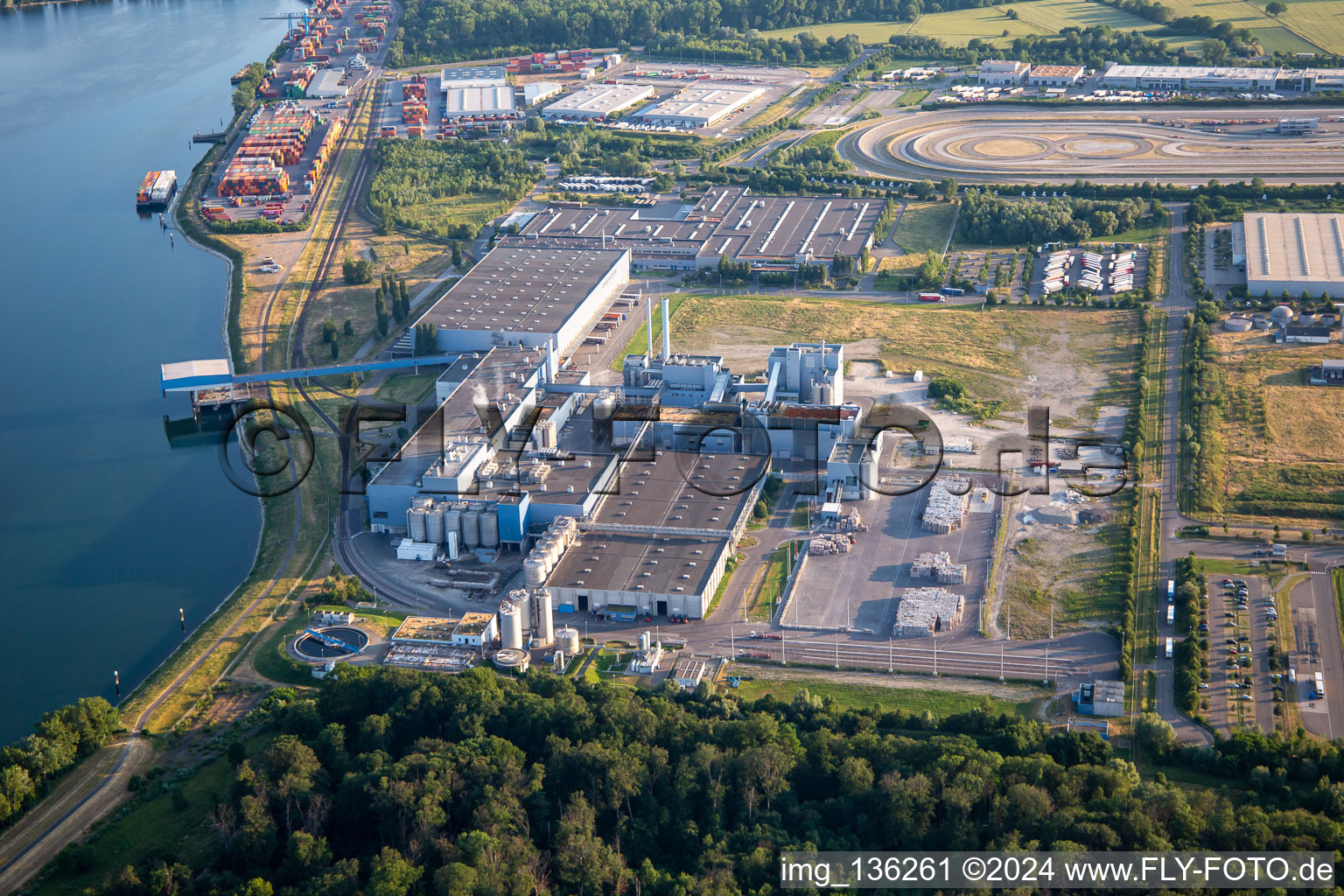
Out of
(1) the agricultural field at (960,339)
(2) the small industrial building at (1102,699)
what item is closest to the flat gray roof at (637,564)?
(2) the small industrial building at (1102,699)

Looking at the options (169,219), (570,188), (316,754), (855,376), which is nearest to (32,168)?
(169,219)

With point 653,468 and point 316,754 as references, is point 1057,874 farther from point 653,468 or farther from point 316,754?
point 653,468

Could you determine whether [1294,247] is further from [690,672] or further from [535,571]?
[535,571]

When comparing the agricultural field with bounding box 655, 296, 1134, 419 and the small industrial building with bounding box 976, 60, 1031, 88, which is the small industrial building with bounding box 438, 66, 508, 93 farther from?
the agricultural field with bounding box 655, 296, 1134, 419

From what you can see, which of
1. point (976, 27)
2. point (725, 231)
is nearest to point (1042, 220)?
point (725, 231)

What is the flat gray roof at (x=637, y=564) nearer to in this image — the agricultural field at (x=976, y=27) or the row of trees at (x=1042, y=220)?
the row of trees at (x=1042, y=220)
